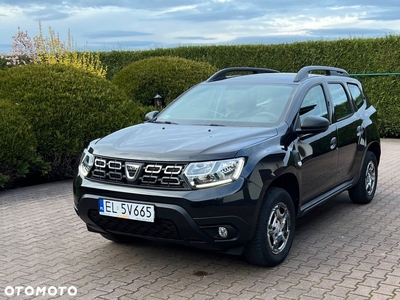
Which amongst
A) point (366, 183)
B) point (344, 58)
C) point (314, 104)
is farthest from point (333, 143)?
point (344, 58)

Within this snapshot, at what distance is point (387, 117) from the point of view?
14.4 metres

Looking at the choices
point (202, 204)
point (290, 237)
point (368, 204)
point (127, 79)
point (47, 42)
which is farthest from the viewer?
point (47, 42)

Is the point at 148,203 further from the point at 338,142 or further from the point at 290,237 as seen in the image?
the point at 338,142

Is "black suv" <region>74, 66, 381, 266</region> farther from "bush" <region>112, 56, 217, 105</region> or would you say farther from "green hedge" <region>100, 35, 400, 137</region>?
"green hedge" <region>100, 35, 400, 137</region>

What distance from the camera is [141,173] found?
418cm

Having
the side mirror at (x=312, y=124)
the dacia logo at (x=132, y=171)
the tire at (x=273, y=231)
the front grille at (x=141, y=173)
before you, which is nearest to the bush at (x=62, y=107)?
the front grille at (x=141, y=173)

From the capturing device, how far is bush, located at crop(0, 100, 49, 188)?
→ 7.67m

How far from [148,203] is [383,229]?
2999mm

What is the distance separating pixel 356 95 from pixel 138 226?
3861 millimetres

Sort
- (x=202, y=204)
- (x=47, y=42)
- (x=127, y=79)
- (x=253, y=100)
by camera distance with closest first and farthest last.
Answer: (x=202, y=204) → (x=253, y=100) → (x=127, y=79) → (x=47, y=42)

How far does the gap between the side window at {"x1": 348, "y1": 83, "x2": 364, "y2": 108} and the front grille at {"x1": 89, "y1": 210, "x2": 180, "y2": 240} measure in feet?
11.6

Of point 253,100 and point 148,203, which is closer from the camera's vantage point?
point 148,203

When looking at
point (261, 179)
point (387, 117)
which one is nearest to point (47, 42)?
point (387, 117)

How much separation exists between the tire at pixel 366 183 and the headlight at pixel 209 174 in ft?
10.2
